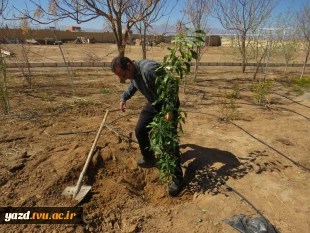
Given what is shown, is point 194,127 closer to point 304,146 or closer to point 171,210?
point 304,146

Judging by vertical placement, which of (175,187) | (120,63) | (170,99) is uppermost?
(120,63)

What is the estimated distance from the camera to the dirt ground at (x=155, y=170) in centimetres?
245

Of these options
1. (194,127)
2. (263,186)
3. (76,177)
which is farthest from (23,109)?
(263,186)

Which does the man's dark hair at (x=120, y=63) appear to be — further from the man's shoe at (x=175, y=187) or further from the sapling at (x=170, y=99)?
the man's shoe at (x=175, y=187)

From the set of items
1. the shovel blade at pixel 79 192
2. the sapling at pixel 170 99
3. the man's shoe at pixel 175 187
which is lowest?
the man's shoe at pixel 175 187

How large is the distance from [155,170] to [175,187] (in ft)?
1.48

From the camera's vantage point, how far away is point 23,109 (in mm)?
4910

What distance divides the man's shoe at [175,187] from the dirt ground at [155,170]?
0.22 feet

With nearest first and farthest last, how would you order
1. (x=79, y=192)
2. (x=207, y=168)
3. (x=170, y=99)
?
1. (x=170, y=99)
2. (x=79, y=192)
3. (x=207, y=168)

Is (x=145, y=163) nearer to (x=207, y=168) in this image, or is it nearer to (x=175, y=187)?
(x=175, y=187)

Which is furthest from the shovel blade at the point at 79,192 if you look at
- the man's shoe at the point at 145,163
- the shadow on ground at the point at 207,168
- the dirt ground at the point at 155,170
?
the shadow on ground at the point at 207,168

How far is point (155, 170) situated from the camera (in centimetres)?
319

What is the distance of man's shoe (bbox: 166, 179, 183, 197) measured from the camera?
2.82 metres

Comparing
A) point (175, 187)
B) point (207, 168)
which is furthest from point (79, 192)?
point (207, 168)
